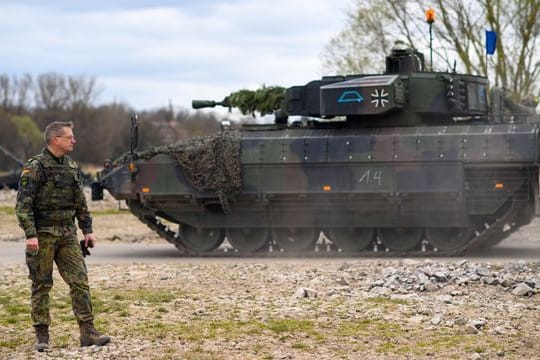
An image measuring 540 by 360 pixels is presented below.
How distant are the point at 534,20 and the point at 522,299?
21.3 meters

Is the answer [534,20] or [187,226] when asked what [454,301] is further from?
[534,20]

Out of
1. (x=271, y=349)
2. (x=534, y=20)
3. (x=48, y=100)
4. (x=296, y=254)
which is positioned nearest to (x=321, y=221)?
(x=296, y=254)

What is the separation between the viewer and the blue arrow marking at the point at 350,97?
2117cm

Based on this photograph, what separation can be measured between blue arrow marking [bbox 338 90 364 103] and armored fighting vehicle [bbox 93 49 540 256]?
18 mm

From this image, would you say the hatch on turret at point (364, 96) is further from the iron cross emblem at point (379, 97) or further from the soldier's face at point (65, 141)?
the soldier's face at point (65, 141)

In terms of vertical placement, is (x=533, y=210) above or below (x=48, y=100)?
below

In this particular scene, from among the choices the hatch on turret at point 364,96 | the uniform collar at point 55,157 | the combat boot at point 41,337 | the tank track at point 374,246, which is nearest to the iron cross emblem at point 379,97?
the hatch on turret at point 364,96

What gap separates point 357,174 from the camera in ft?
68.8

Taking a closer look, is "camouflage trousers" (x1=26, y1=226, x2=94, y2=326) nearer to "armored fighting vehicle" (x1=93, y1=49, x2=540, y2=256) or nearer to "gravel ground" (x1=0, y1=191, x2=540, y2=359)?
"gravel ground" (x1=0, y1=191, x2=540, y2=359)

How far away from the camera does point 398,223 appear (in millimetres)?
20969

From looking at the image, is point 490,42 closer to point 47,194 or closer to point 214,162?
point 214,162

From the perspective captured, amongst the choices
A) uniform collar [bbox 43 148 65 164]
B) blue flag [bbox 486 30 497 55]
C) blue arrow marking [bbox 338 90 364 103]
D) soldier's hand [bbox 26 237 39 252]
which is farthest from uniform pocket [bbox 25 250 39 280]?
blue flag [bbox 486 30 497 55]

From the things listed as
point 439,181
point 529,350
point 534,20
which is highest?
point 534,20

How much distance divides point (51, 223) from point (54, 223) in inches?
1.1
